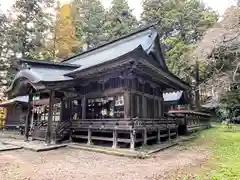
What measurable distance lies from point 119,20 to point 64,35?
33.0ft

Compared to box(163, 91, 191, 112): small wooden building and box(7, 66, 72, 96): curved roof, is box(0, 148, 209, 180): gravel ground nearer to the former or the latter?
box(7, 66, 72, 96): curved roof

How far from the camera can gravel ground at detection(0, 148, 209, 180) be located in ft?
16.5

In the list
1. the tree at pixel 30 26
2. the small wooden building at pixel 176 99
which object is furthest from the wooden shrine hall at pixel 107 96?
the tree at pixel 30 26

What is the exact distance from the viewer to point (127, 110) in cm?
961

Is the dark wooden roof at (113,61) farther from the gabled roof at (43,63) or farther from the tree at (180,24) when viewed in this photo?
the tree at (180,24)

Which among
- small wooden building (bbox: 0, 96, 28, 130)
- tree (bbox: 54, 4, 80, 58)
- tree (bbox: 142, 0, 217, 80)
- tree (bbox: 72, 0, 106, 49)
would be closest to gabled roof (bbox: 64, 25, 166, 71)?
small wooden building (bbox: 0, 96, 28, 130)

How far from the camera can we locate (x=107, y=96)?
10727 millimetres

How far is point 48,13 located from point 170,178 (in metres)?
25.2

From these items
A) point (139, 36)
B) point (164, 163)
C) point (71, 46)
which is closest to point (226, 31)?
point (139, 36)

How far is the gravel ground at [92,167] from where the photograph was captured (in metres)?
5.02

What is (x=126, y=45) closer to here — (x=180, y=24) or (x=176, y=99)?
(x=176, y=99)

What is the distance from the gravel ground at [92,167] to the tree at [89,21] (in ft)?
83.1

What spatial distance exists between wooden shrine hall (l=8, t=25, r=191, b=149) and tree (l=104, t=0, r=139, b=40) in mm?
17505

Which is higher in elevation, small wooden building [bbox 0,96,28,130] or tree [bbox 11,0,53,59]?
tree [bbox 11,0,53,59]
